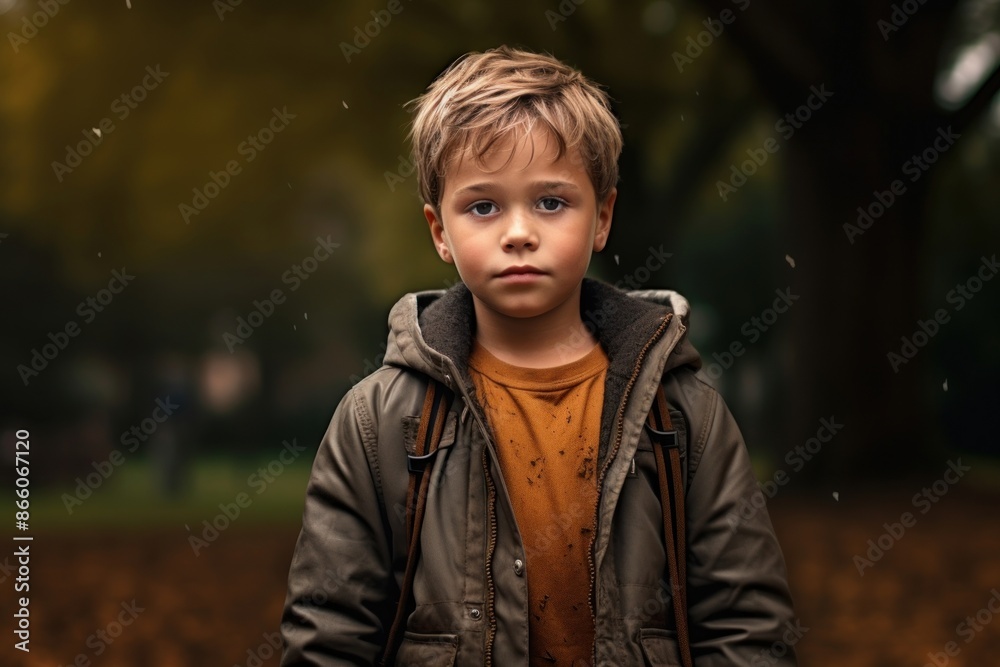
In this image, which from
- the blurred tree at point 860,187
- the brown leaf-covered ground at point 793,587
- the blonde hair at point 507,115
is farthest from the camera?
the blurred tree at point 860,187

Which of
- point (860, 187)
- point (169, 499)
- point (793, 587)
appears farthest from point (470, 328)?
point (169, 499)

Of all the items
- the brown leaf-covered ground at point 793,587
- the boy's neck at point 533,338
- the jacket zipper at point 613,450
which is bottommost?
the brown leaf-covered ground at point 793,587

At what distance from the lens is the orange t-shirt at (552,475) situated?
247 cm

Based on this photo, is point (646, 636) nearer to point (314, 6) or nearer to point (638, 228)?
point (314, 6)

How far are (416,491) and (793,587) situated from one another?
5.60 m

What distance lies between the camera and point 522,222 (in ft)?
8.05

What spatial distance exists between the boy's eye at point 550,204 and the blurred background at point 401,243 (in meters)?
4.51

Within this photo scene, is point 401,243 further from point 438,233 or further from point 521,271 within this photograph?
point 521,271

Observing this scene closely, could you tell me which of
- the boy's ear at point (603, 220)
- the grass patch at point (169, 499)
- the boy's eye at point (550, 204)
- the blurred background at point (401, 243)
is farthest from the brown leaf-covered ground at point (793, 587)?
the boy's eye at point (550, 204)

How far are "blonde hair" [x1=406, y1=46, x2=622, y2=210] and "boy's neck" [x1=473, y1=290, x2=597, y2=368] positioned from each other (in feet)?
1.04

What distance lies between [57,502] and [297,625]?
572 inches

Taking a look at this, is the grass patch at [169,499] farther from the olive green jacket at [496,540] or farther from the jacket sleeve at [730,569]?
the jacket sleeve at [730,569]

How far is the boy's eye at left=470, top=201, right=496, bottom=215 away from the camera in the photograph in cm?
251

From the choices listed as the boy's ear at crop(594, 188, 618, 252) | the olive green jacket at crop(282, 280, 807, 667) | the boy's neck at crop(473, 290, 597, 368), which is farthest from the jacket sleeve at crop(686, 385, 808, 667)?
the boy's ear at crop(594, 188, 618, 252)
